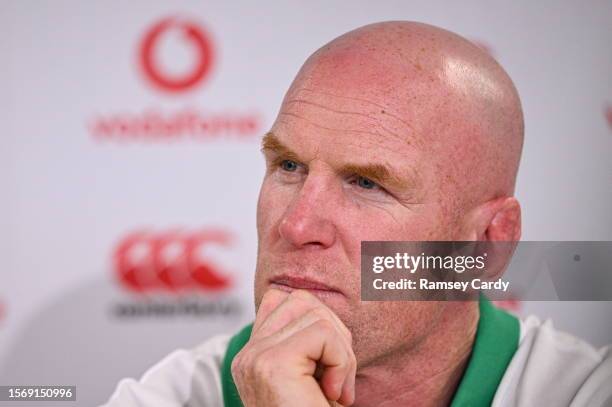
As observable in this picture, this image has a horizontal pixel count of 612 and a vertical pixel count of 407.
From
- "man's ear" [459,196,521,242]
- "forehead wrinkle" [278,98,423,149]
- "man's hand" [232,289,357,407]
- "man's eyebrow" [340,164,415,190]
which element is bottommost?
"man's hand" [232,289,357,407]

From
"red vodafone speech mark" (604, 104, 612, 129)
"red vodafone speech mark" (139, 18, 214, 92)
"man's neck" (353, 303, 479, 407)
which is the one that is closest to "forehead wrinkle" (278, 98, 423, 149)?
"man's neck" (353, 303, 479, 407)

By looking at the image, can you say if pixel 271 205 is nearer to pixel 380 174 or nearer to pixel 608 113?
pixel 380 174

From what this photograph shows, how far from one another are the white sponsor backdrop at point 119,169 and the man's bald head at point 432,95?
2.03 feet

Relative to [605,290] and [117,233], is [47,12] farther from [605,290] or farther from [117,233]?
A: [605,290]

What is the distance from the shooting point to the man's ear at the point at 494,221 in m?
1.52

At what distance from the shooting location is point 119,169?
219 cm

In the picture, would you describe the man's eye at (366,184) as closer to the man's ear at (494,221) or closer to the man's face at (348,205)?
the man's face at (348,205)

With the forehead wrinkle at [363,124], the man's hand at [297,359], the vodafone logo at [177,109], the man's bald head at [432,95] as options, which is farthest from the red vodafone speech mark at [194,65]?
the man's hand at [297,359]

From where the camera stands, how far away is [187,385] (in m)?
1.71

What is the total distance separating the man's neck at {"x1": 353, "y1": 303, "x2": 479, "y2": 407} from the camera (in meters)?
1.55

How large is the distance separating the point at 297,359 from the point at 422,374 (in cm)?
45

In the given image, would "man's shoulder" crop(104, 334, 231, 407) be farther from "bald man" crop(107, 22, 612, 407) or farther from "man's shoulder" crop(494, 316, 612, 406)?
"man's shoulder" crop(494, 316, 612, 406)

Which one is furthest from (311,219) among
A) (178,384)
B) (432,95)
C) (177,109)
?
(177,109)

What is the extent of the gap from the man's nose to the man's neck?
1.00 ft
